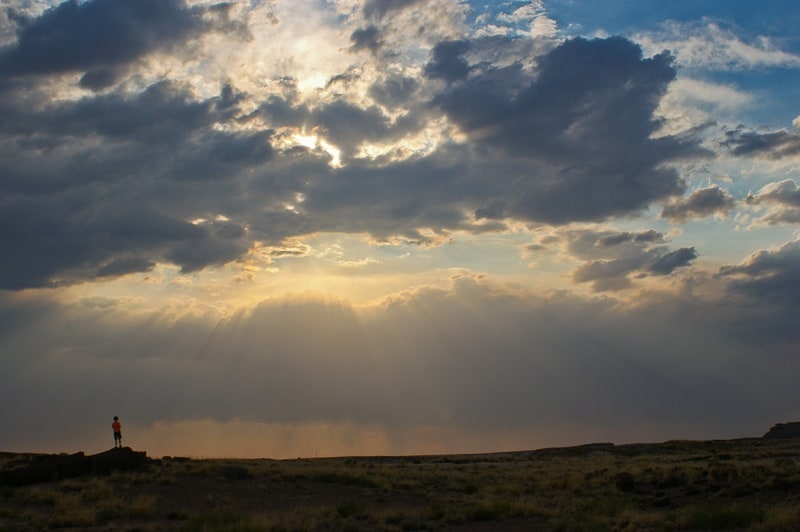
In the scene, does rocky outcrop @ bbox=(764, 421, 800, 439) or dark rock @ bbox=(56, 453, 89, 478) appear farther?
rocky outcrop @ bbox=(764, 421, 800, 439)

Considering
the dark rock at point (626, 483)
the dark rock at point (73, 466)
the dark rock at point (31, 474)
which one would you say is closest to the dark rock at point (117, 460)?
the dark rock at point (73, 466)

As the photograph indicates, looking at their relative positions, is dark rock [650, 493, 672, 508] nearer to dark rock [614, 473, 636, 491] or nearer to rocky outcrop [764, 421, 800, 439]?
dark rock [614, 473, 636, 491]

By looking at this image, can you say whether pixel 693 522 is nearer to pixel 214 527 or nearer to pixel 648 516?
pixel 648 516

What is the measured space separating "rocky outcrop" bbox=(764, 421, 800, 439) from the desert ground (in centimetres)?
7905

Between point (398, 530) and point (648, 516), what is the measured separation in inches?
337

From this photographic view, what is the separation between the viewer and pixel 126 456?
39406mm

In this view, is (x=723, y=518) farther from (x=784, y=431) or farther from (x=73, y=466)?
(x=784, y=431)

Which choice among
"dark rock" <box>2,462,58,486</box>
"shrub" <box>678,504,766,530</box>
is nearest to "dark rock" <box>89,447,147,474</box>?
"dark rock" <box>2,462,58,486</box>

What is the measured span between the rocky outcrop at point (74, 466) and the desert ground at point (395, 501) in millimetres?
364

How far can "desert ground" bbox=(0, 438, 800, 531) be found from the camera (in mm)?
23766

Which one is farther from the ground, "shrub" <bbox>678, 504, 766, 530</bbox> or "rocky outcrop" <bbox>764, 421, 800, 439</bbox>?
"shrub" <bbox>678, 504, 766, 530</bbox>

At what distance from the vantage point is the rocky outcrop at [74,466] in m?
35.0

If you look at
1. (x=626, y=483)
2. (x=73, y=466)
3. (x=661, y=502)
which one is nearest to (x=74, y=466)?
(x=73, y=466)

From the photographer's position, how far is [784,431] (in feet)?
350
